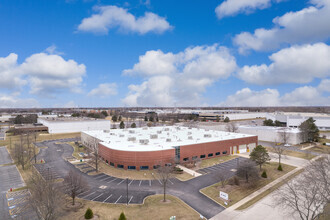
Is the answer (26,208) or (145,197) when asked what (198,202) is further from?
(26,208)

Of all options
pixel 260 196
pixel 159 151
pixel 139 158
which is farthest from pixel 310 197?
pixel 139 158

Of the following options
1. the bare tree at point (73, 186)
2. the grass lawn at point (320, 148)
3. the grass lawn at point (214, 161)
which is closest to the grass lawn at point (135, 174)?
the grass lawn at point (214, 161)

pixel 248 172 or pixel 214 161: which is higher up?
pixel 248 172

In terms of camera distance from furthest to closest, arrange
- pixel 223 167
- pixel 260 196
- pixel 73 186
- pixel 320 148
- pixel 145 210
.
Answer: pixel 320 148 < pixel 223 167 < pixel 260 196 < pixel 73 186 < pixel 145 210

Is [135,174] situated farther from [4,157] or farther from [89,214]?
[4,157]

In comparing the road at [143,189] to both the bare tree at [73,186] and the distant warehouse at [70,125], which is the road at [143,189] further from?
the distant warehouse at [70,125]

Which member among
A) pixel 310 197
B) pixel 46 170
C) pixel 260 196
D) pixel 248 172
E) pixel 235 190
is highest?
pixel 310 197

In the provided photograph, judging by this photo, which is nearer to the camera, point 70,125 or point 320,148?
point 320,148

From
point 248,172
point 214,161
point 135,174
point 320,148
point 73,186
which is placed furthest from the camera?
point 320,148
